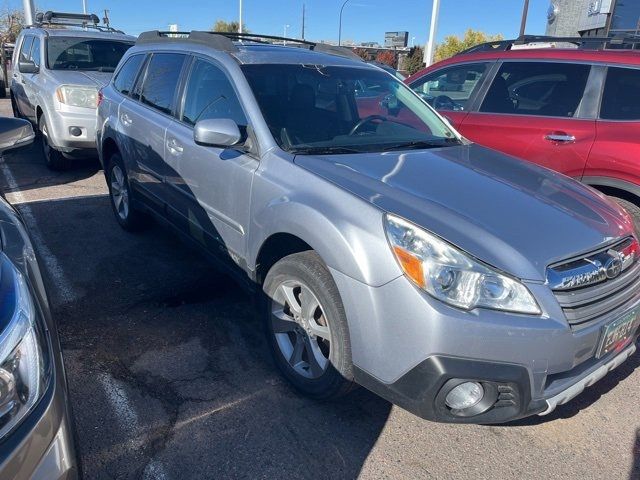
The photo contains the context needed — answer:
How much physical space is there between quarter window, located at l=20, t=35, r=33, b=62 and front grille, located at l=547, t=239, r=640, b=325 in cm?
861

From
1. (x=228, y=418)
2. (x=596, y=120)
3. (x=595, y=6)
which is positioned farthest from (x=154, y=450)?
(x=595, y=6)

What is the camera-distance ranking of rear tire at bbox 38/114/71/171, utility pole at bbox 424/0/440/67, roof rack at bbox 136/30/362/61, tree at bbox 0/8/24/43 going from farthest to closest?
tree at bbox 0/8/24/43 → utility pole at bbox 424/0/440/67 → rear tire at bbox 38/114/71/171 → roof rack at bbox 136/30/362/61

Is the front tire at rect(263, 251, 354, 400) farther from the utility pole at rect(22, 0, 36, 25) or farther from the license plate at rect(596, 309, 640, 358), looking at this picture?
the utility pole at rect(22, 0, 36, 25)

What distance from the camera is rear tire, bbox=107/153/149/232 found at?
4.89m

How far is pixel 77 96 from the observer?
663 cm

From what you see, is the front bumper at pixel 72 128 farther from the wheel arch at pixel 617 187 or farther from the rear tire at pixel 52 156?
the wheel arch at pixel 617 187

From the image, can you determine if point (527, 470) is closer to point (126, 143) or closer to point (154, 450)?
point (154, 450)

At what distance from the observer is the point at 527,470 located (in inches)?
96.0

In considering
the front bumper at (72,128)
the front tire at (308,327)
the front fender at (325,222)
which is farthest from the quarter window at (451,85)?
the front bumper at (72,128)

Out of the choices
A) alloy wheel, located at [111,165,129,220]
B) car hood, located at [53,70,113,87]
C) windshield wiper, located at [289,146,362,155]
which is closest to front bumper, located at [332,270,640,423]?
windshield wiper, located at [289,146,362,155]

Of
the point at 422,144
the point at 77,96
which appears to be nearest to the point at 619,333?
the point at 422,144

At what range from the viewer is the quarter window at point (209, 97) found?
327 cm

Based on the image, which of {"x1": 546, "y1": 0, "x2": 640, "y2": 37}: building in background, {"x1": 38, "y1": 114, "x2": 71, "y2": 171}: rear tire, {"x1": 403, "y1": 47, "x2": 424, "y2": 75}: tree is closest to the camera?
{"x1": 38, "y1": 114, "x2": 71, "y2": 171}: rear tire

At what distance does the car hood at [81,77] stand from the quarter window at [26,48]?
1609 millimetres
